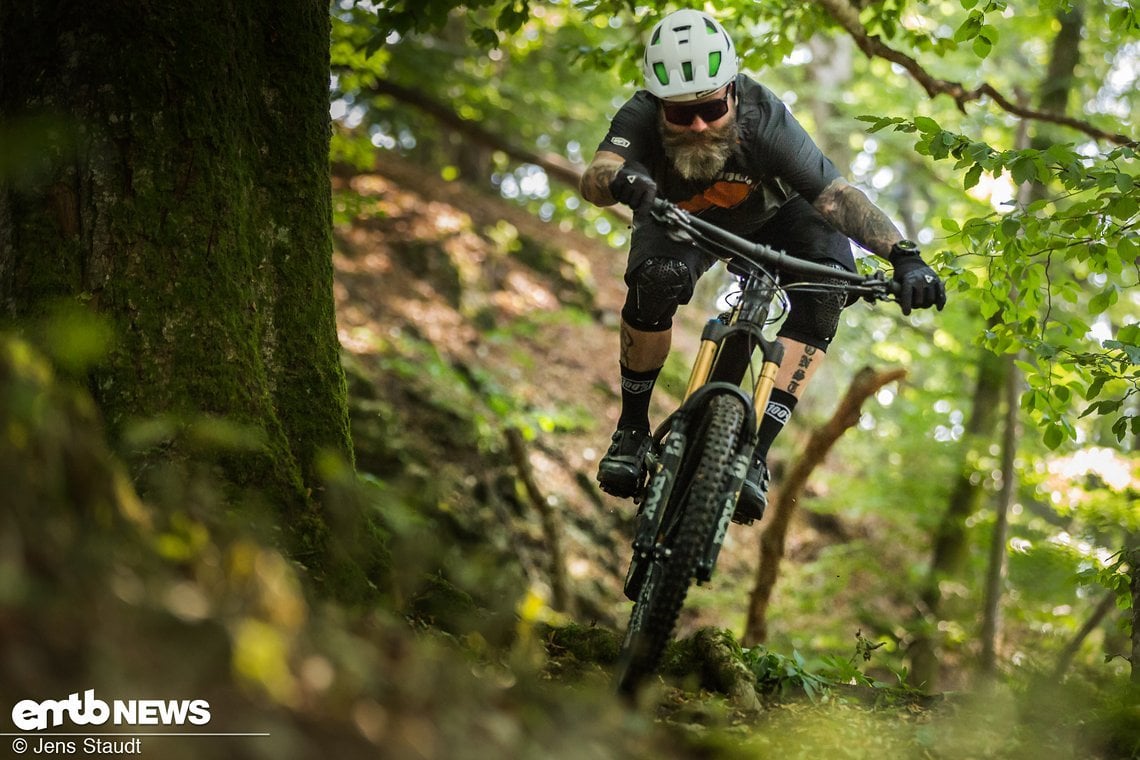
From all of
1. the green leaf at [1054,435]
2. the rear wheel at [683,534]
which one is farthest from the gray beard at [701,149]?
the green leaf at [1054,435]

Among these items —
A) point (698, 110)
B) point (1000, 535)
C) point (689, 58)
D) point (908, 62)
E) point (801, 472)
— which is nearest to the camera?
point (689, 58)

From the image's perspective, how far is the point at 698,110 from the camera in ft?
12.8

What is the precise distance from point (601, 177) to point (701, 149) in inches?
19.8

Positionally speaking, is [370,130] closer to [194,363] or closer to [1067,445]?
[1067,445]

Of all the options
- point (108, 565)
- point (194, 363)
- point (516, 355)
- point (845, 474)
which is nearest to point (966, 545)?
point (845, 474)

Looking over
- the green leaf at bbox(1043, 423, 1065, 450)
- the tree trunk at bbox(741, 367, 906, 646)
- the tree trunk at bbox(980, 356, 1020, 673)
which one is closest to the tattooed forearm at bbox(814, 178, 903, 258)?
the green leaf at bbox(1043, 423, 1065, 450)

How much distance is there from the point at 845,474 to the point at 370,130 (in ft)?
26.3

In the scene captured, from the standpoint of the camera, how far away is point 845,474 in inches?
543

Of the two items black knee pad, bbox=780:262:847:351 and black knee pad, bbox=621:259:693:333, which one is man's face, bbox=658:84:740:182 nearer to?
black knee pad, bbox=621:259:693:333

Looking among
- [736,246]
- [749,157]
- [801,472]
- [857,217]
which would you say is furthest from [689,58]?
[801,472]

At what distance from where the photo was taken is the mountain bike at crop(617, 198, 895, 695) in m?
3.03

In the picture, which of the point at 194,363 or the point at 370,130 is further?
the point at 370,130

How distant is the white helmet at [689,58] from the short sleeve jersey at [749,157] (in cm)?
21

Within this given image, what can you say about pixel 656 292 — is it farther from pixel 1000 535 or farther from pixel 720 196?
pixel 1000 535
